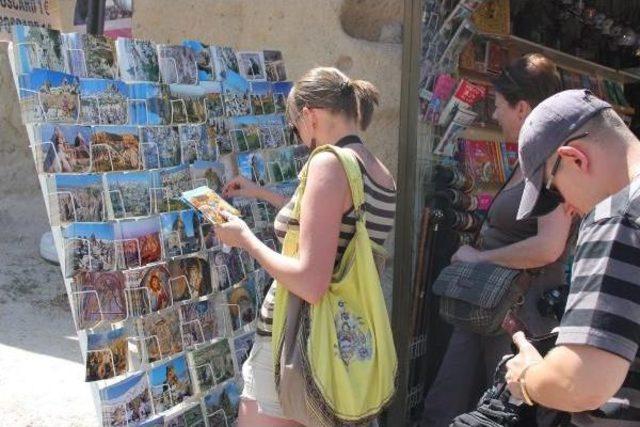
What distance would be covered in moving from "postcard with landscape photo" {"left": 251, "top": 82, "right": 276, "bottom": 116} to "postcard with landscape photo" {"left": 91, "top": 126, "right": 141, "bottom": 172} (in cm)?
71

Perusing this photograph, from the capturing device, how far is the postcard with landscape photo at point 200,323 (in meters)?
2.70

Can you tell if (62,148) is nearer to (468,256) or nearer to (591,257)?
Result: (468,256)

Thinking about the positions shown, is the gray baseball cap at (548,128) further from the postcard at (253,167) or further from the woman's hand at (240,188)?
the postcard at (253,167)

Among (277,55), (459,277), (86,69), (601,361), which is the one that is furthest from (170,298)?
(601,361)

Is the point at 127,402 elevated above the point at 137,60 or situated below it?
below

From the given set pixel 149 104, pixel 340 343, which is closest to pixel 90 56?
pixel 149 104

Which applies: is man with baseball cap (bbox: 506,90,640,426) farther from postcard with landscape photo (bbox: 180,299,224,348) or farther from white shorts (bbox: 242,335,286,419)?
postcard with landscape photo (bbox: 180,299,224,348)

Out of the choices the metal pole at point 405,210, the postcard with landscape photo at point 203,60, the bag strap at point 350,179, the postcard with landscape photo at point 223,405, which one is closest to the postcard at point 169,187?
the postcard with landscape photo at point 203,60

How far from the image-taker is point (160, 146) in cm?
264

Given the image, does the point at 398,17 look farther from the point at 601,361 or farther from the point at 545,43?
the point at 601,361

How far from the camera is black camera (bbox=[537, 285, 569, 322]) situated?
2.44 metres

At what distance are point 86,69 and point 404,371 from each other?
2043 mm

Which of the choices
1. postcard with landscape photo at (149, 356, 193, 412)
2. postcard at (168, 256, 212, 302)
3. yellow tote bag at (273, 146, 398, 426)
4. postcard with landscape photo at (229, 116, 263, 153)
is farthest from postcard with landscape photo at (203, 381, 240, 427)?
postcard with landscape photo at (229, 116, 263, 153)

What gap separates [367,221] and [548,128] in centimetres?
92
